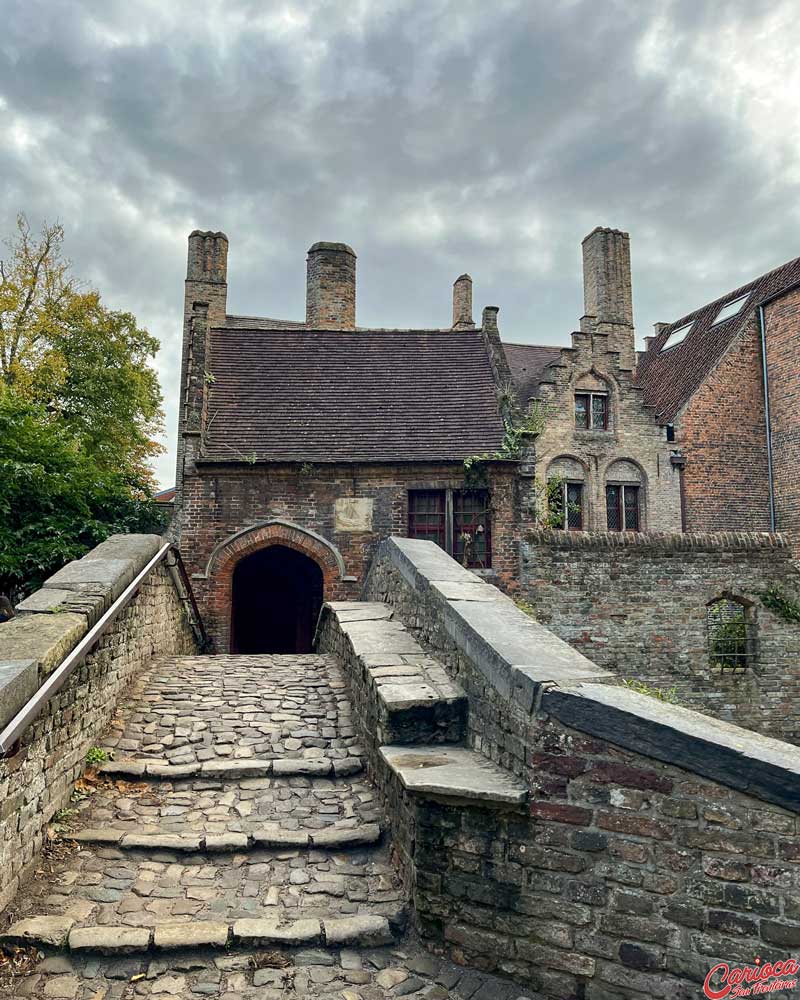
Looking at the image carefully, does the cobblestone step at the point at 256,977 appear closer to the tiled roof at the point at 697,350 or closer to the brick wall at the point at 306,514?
the brick wall at the point at 306,514

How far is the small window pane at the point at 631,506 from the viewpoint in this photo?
20688mm

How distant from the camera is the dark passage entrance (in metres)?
15.6

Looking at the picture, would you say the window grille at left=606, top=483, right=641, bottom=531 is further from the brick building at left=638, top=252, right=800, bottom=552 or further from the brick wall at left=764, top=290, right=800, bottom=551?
the brick wall at left=764, top=290, right=800, bottom=551

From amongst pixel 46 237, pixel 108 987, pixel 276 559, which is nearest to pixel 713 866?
pixel 108 987

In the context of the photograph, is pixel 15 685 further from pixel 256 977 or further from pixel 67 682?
pixel 256 977

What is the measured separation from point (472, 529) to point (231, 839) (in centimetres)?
970

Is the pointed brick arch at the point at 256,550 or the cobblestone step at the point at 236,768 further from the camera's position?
the pointed brick arch at the point at 256,550

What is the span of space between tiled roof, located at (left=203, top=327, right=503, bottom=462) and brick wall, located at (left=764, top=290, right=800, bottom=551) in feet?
37.3

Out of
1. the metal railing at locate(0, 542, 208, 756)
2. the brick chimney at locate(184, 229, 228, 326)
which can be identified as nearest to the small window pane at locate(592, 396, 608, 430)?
the brick chimney at locate(184, 229, 228, 326)

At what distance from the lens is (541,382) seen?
802 inches

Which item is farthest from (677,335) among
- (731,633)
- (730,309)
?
(731,633)

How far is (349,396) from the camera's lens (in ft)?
49.7

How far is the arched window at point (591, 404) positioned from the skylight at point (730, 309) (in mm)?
7097

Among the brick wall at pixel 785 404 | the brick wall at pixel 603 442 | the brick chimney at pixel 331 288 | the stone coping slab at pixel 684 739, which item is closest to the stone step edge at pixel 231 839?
the stone coping slab at pixel 684 739
